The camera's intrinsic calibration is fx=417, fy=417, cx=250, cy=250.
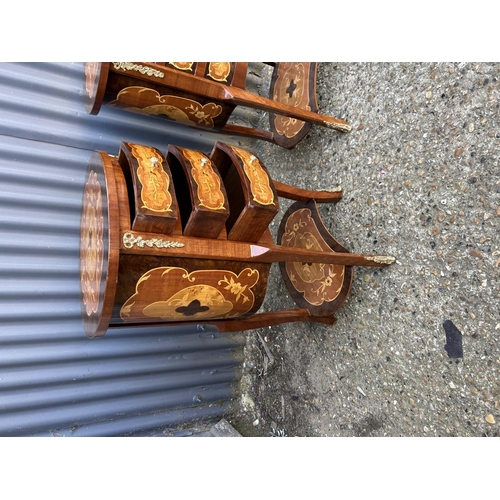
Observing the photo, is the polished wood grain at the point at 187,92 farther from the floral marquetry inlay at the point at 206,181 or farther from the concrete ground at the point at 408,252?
the floral marquetry inlay at the point at 206,181

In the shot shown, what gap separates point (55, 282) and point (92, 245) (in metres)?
0.68

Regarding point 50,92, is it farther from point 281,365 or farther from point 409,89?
point 281,365

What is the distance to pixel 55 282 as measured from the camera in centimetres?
192

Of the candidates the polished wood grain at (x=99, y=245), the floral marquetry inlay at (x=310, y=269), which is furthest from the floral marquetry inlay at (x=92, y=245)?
the floral marquetry inlay at (x=310, y=269)

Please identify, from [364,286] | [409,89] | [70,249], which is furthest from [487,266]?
[70,249]

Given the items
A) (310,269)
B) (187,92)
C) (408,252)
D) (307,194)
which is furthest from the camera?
(310,269)

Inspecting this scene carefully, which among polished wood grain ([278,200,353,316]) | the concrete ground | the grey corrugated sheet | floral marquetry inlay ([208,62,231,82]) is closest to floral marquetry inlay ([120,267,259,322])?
polished wood grain ([278,200,353,316])

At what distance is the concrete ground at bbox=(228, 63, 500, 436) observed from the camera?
1.38 m

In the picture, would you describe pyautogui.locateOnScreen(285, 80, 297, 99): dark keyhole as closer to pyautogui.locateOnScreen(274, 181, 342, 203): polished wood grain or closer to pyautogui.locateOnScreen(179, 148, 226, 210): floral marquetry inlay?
pyautogui.locateOnScreen(274, 181, 342, 203): polished wood grain

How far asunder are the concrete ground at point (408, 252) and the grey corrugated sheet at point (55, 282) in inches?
33.9

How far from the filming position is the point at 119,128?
2113 mm

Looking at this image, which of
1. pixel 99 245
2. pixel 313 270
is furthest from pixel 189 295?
pixel 313 270

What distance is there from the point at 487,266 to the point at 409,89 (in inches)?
30.3

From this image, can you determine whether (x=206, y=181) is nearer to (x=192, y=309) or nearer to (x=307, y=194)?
(x=192, y=309)
